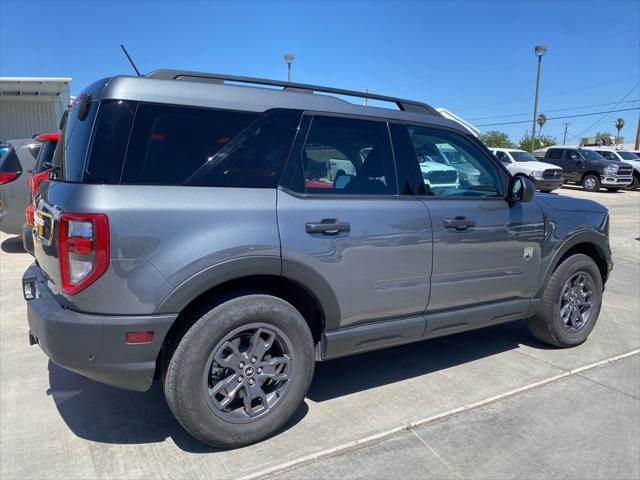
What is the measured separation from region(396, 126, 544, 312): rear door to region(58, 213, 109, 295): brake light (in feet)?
6.75

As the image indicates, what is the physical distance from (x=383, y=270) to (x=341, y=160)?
2.52 ft

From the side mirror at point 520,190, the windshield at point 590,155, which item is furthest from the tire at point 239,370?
the windshield at point 590,155

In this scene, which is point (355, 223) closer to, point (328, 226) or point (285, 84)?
point (328, 226)

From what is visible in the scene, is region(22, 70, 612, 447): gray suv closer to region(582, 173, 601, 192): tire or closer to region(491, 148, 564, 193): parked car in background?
region(491, 148, 564, 193): parked car in background

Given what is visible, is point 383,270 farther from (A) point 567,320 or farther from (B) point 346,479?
(A) point 567,320

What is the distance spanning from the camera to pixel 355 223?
309 centimetres

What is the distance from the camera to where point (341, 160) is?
333 centimetres

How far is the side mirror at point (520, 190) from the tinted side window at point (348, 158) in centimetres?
109

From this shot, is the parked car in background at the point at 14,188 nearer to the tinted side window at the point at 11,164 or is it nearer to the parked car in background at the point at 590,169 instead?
the tinted side window at the point at 11,164

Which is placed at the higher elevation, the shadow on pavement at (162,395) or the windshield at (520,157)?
the windshield at (520,157)

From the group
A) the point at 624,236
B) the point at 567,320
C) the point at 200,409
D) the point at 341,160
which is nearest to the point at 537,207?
the point at 567,320

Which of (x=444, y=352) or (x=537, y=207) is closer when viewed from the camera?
(x=537, y=207)

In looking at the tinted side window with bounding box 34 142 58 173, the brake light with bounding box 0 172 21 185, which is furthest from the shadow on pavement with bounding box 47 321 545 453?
the brake light with bounding box 0 172 21 185

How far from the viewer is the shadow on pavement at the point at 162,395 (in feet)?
9.96
